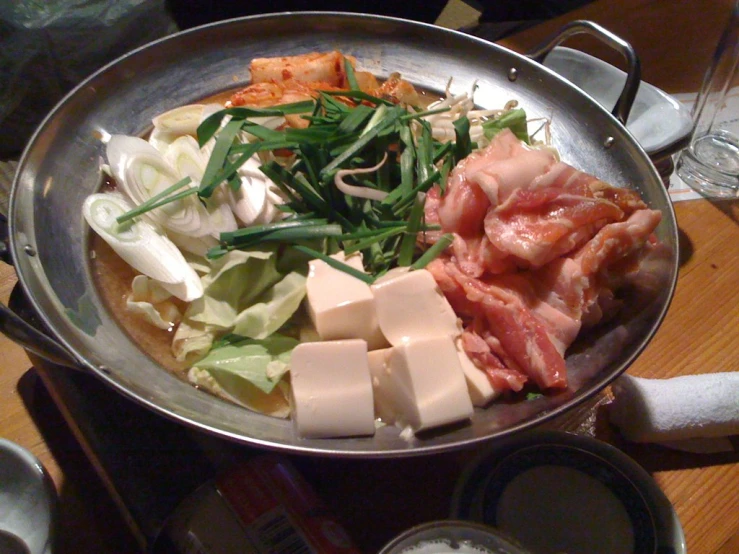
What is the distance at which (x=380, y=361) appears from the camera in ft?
4.00

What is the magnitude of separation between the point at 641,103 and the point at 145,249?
1.88 m

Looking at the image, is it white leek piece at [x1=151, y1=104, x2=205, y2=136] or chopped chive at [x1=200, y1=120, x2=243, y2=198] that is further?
white leek piece at [x1=151, y1=104, x2=205, y2=136]

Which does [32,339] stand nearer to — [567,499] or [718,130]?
[567,499]

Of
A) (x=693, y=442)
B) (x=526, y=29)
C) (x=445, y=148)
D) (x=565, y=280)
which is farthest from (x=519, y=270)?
(x=526, y=29)

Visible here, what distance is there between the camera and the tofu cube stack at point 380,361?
115 cm

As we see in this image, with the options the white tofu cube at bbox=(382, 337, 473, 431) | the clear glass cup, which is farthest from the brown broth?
the clear glass cup

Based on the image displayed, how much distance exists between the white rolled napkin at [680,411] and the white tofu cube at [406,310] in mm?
547

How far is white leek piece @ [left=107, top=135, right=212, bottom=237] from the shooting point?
1440 millimetres

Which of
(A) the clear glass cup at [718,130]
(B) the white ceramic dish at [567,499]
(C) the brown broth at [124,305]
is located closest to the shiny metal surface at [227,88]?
(C) the brown broth at [124,305]

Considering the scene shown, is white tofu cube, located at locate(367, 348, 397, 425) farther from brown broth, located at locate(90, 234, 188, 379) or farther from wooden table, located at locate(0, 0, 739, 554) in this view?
brown broth, located at locate(90, 234, 188, 379)

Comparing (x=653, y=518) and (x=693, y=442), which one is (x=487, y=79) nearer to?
(x=693, y=442)

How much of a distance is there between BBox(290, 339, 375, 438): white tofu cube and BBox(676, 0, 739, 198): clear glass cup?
5.75 ft

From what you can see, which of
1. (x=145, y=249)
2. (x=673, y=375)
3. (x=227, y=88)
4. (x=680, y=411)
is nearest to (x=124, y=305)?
(x=145, y=249)

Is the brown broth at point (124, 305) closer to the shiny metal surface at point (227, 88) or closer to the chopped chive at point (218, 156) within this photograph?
the shiny metal surface at point (227, 88)
